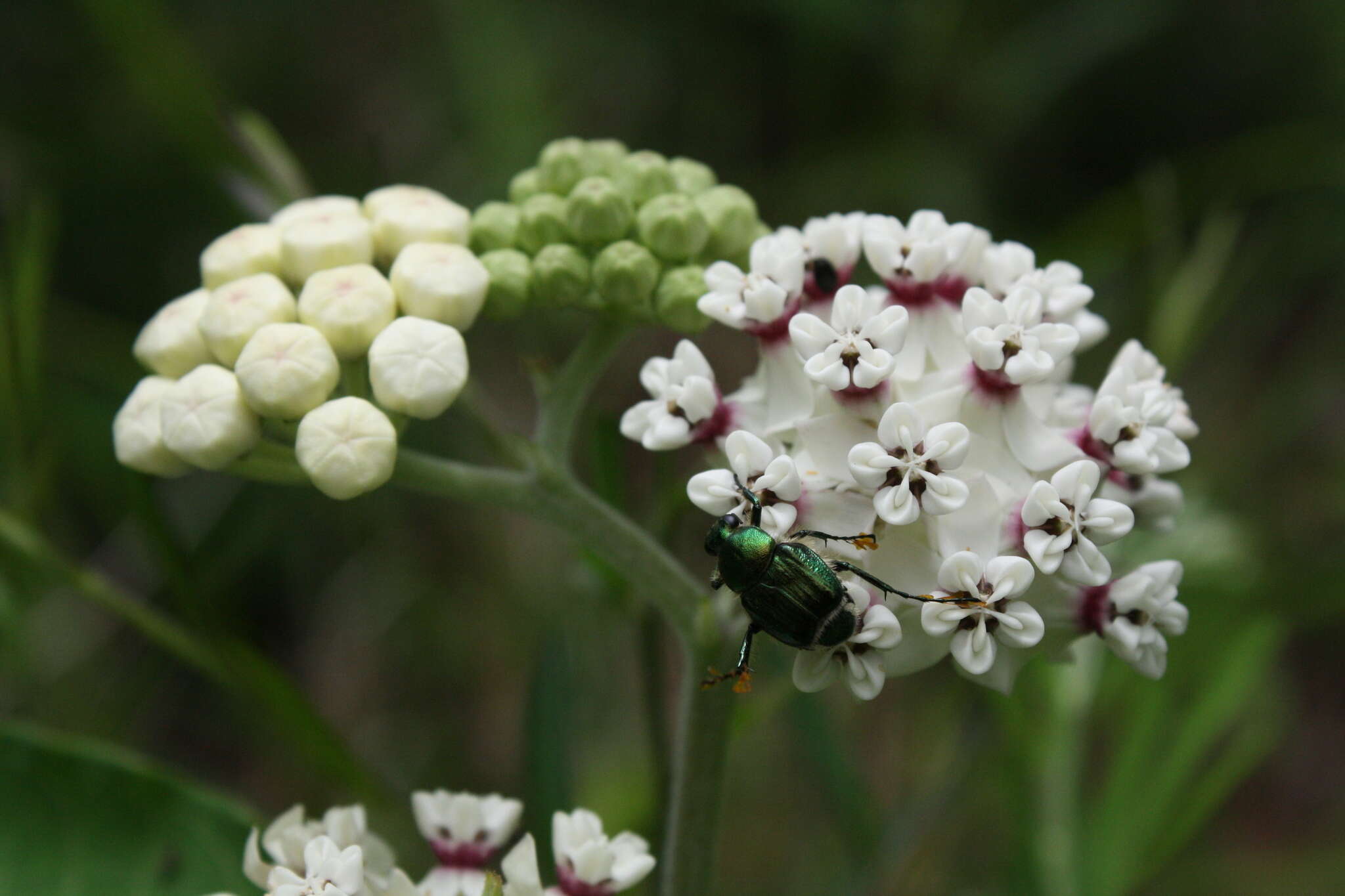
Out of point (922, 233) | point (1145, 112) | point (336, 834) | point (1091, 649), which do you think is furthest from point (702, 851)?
point (1145, 112)

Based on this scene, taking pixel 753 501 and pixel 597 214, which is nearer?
pixel 753 501

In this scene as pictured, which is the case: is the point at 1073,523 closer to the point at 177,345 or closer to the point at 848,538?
the point at 848,538

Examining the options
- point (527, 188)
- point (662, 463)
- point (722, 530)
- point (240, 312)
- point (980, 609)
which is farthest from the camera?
point (662, 463)

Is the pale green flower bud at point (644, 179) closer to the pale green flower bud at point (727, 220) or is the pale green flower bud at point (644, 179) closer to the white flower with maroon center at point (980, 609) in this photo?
the pale green flower bud at point (727, 220)

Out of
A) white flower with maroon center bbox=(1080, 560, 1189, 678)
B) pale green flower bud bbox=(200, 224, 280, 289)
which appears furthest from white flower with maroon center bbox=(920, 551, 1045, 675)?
pale green flower bud bbox=(200, 224, 280, 289)

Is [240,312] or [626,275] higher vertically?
[626,275]

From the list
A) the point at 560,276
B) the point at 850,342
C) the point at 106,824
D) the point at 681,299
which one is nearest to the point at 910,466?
the point at 850,342

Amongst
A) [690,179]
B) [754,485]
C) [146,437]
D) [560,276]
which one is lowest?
[146,437]
